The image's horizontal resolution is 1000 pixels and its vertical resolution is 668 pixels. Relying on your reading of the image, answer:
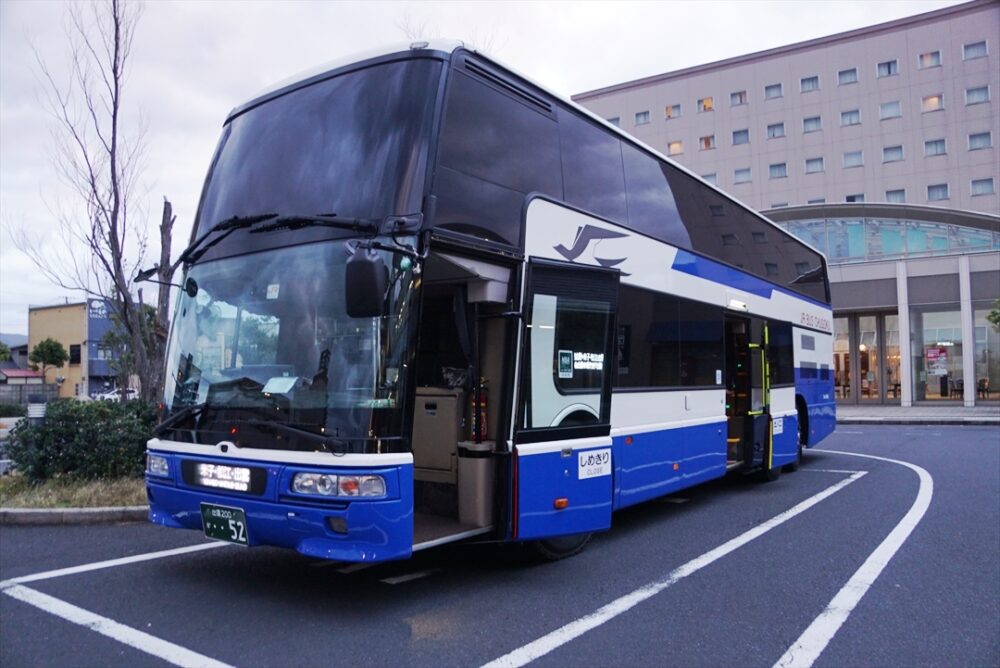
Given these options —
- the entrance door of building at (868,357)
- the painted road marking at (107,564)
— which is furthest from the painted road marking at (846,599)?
the entrance door of building at (868,357)

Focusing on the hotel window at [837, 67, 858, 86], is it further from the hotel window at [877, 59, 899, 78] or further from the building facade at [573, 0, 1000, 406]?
the hotel window at [877, 59, 899, 78]

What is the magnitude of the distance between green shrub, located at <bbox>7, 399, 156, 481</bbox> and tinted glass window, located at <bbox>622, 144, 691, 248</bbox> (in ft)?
21.6

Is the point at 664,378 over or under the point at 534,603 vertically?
over

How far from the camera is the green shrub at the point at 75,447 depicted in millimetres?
9453

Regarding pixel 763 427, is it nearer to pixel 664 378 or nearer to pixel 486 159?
pixel 664 378

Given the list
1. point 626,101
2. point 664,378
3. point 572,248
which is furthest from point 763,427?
point 626,101

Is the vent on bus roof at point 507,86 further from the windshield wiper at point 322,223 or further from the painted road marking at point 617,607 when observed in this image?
the painted road marking at point 617,607

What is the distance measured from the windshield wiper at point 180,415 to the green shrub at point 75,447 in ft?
13.3

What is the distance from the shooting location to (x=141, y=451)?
→ 31.7ft

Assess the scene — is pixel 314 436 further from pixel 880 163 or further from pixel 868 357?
pixel 880 163

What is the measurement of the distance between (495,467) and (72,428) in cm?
652

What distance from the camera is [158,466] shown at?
5855mm

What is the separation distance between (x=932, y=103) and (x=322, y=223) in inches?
1901

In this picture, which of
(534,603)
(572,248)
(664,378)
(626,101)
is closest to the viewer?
(534,603)
